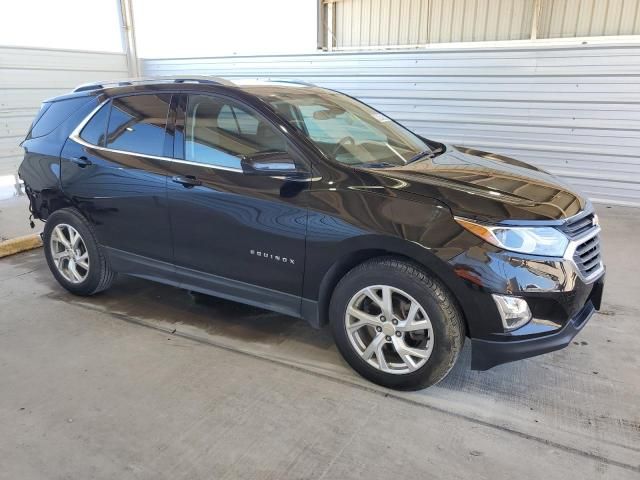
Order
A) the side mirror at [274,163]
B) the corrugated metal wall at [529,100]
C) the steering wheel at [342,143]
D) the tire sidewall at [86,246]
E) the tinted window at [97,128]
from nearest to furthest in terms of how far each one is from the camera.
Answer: the side mirror at [274,163] < the steering wheel at [342,143] < the tinted window at [97,128] < the tire sidewall at [86,246] < the corrugated metal wall at [529,100]

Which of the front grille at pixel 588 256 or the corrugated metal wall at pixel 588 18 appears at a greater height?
the corrugated metal wall at pixel 588 18

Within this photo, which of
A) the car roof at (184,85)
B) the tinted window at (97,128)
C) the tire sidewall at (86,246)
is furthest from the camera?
the tire sidewall at (86,246)

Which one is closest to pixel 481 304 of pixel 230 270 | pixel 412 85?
pixel 230 270

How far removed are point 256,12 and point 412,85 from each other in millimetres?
5050

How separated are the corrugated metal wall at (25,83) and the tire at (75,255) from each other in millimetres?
4437

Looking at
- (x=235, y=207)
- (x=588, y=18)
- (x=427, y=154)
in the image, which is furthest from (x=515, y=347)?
(x=588, y=18)

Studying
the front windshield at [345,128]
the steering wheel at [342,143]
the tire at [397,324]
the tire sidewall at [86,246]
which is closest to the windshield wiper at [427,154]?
the front windshield at [345,128]

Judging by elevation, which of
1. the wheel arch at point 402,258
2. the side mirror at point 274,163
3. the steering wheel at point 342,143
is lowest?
the wheel arch at point 402,258

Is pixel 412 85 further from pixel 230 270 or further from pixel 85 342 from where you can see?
pixel 85 342

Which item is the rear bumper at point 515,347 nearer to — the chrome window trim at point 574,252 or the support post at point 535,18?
the chrome window trim at point 574,252

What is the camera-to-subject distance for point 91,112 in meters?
3.91

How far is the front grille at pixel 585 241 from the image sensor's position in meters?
2.67

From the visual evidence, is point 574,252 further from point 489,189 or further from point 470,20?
point 470,20

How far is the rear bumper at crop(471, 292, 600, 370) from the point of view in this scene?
2590mm
